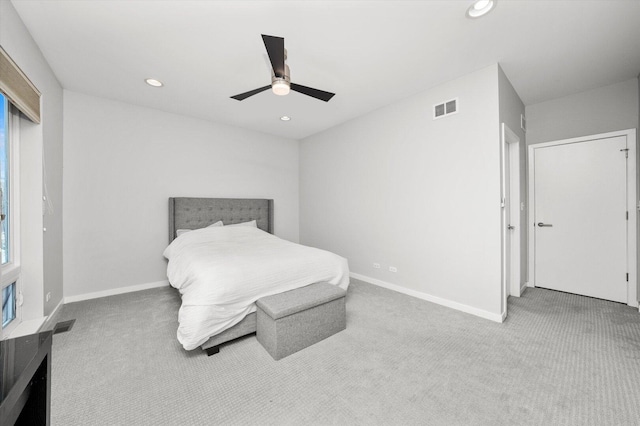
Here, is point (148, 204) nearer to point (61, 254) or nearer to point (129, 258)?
point (129, 258)

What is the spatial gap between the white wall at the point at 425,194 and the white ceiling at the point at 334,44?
423 millimetres

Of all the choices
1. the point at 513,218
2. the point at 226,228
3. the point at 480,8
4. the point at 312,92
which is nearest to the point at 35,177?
the point at 226,228

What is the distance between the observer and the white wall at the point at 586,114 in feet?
9.86

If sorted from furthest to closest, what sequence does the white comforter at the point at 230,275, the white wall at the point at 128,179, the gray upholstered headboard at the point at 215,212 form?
the gray upholstered headboard at the point at 215,212 → the white wall at the point at 128,179 → the white comforter at the point at 230,275

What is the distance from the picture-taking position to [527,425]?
55.5 inches

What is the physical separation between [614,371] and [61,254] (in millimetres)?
5452

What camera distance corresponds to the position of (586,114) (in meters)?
3.26

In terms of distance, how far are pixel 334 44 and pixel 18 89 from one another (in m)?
2.53

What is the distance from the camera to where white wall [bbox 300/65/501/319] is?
271 centimetres

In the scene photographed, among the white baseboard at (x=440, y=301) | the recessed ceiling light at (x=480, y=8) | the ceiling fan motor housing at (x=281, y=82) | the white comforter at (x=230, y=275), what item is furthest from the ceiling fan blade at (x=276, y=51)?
the white baseboard at (x=440, y=301)

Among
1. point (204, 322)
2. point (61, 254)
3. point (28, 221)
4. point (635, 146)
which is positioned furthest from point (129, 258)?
point (635, 146)

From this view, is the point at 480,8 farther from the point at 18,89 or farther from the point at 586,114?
the point at 18,89

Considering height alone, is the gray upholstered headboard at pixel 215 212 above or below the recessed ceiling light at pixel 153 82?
below

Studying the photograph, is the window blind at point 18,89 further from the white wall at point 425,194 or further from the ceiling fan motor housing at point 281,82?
the white wall at point 425,194
